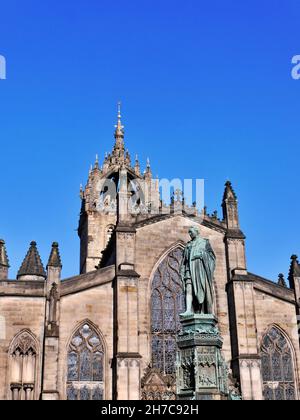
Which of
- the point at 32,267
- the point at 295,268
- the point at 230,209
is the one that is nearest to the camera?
the point at 295,268

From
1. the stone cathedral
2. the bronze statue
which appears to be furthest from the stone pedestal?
the stone cathedral

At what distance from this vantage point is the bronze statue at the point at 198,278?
39.7 feet

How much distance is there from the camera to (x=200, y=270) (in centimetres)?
1223

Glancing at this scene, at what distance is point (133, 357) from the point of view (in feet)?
86.1

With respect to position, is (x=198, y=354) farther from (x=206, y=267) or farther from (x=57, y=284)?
(x=57, y=284)

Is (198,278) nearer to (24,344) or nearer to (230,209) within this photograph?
(24,344)

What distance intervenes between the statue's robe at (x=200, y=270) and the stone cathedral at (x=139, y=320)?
14.3 metres

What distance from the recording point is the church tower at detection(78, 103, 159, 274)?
4453cm

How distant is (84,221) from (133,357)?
69.9 feet

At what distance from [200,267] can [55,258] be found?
16.7m

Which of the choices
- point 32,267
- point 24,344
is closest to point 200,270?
point 24,344

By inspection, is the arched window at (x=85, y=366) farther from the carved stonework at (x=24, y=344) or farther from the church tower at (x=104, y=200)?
the church tower at (x=104, y=200)

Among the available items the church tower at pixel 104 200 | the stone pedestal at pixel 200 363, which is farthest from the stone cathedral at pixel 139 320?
the stone pedestal at pixel 200 363
